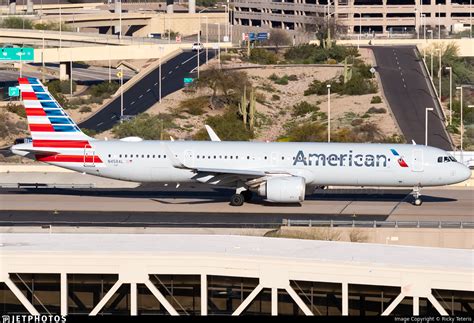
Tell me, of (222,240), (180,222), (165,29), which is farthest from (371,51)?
(222,240)

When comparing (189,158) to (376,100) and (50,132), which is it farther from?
(376,100)

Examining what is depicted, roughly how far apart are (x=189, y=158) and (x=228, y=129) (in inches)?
1250

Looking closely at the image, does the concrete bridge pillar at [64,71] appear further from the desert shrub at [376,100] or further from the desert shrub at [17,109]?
the desert shrub at [376,100]

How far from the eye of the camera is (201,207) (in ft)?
179

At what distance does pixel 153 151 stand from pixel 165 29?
140m

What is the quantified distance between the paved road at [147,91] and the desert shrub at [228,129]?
8699 mm

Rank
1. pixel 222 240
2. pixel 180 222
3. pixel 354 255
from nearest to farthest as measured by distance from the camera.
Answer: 1. pixel 354 255
2. pixel 222 240
3. pixel 180 222

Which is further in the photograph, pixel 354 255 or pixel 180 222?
pixel 180 222

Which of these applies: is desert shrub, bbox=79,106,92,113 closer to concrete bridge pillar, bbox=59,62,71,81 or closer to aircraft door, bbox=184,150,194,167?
concrete bridge pillar, bbox=59,62,71,81

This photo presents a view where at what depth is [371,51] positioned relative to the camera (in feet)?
422

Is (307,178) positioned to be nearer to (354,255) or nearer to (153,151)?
(153,151)

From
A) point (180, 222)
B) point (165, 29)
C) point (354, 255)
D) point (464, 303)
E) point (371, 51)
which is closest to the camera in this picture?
point (464, 303)

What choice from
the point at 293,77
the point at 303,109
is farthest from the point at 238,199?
the point at 293,77

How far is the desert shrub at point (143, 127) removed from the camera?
8444 centimetres
